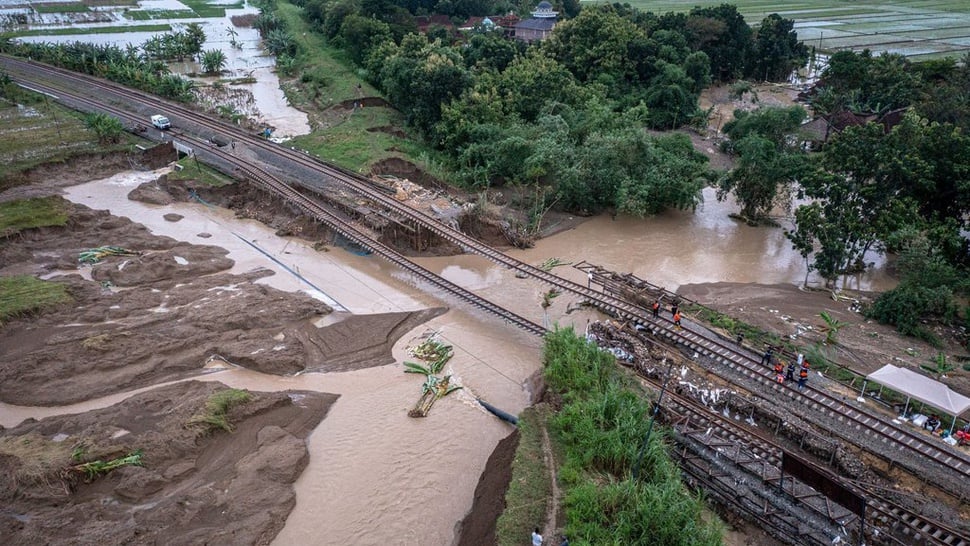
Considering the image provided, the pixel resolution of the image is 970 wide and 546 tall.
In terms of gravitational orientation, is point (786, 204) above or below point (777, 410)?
above

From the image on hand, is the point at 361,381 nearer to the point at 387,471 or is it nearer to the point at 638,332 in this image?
the point at 387,471

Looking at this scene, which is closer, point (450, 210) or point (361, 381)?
point (361, 381)

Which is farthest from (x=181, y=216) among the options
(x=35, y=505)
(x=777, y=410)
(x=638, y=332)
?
(x=777, y=410)

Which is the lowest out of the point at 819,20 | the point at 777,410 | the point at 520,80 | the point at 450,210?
the point at 777,410

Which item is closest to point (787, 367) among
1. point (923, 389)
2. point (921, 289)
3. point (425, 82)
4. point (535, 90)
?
point (923, 389)

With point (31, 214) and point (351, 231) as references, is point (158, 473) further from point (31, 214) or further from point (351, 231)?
point (31, 214)

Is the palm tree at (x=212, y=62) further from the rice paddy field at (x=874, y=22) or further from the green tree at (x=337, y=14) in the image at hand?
the rice paddy field at (x=874, y=22)

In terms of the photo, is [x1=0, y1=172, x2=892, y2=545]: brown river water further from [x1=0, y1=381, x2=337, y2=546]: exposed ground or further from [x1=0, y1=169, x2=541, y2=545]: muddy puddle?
[x1=0, y1=381, x2=337, y2=546]: exposed ground
